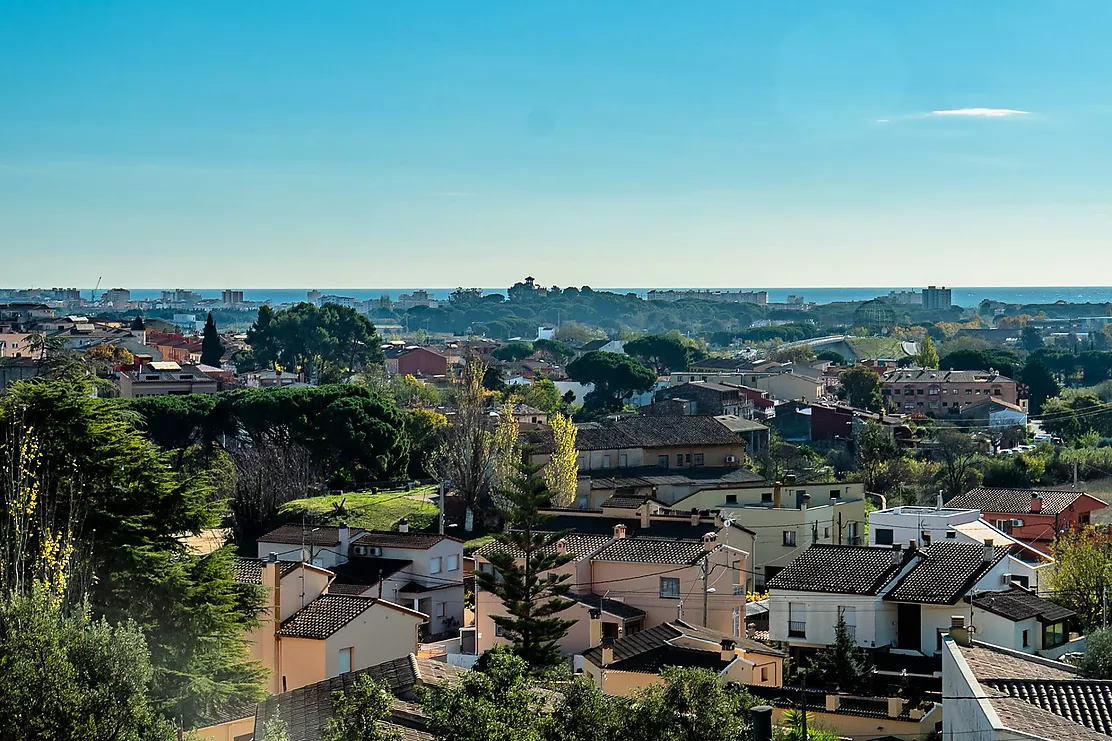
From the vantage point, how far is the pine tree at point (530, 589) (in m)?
24.8

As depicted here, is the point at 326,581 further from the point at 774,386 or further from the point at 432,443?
the point at 774,386

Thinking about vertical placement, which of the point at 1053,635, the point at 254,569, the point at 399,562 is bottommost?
the point at 399,562

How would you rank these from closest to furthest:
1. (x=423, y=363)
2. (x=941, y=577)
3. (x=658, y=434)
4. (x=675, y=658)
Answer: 1. (x=675, y=658)
2. (x=941, y=577)
3. (x=658, y=434)
4. (x=423, y=363)

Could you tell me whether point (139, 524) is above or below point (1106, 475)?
above

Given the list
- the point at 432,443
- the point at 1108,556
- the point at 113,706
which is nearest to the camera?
the point at 113,706

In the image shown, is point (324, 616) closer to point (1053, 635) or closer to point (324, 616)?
point (324, 616)

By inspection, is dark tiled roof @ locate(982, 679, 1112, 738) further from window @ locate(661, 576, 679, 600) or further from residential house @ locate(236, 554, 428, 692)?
window @ locate(661, 576, 679, 600)

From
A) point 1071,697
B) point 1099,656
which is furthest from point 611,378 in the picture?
point 1071,697

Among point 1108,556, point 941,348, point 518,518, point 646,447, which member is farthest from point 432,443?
point 941,348

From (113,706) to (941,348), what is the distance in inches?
5255

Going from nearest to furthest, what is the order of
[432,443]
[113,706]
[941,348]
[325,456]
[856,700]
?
1. [113,706]
2. [856,700]
3. [325,456]
4. [432,443]
5. [941,348]

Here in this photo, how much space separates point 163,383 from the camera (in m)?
59.8

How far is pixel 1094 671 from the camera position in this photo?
18.4 metres

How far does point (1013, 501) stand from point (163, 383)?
35.6 m
